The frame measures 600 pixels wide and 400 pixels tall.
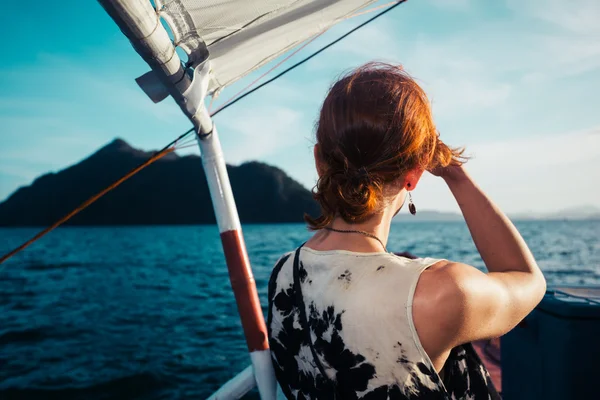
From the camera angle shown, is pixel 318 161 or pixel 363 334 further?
pixel 318 161

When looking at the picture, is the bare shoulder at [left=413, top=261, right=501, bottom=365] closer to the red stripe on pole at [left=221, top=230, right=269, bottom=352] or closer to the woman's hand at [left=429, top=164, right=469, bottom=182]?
the woman's hand at [left=429, top=164, right=469, bottom=182]

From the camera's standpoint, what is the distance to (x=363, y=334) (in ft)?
2.75

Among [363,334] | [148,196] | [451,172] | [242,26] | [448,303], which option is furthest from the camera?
[148,196]

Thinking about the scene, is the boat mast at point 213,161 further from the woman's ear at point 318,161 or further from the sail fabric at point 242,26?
the woman's ear at point 318,161

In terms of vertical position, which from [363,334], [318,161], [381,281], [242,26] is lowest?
[363,334]

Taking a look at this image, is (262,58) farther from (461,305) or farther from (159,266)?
(159,266)

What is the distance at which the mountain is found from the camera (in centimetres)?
12144

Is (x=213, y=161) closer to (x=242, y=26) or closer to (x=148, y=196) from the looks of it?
(x=242, y=26)

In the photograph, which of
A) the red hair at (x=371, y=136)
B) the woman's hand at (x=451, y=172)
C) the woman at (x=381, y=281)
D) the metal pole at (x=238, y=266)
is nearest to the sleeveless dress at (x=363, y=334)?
the woman at (x=381, y=281)

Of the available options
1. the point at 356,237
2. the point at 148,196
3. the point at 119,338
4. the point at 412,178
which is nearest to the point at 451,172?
the point at 412,178

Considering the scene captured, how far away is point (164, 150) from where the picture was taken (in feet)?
6.78

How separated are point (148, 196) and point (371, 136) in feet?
450

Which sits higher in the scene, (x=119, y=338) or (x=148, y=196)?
(x=148, y=196)

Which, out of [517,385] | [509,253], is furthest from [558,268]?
[509,253]
